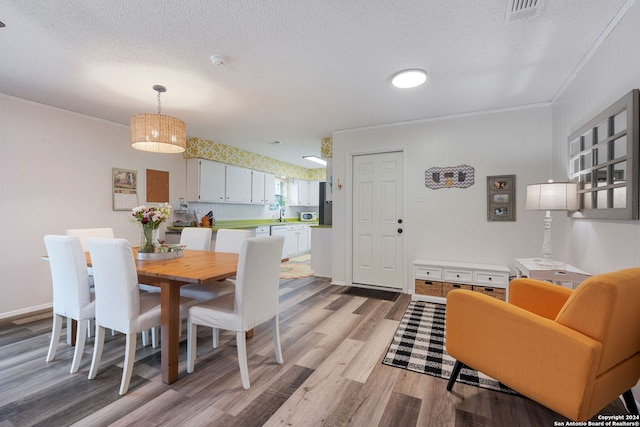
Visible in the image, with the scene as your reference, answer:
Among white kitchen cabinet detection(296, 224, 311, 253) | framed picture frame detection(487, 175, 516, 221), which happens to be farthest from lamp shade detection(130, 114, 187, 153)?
white kitchen cabinet detection(296, 224, 311, 253)

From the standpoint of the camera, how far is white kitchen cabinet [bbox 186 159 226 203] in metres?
4.76

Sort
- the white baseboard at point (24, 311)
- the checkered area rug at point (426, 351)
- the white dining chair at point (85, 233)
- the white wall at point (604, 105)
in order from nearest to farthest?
the white wall at point (604, 105) < the checkered area rug at point (426, 351) < the white dining chair at point (85, 233) < the white baseboard at point (24, 311)

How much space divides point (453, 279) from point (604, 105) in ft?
7.03

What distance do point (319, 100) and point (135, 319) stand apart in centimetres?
262

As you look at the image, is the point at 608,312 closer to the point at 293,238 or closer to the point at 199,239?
Result: the point at 199,239

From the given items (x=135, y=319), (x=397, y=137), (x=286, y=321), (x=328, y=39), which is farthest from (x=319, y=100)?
(x=135, y=319)

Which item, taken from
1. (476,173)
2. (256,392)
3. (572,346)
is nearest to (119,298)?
(256,392)

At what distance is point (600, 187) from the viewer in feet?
6.59

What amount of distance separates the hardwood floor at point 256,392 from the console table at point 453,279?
3.96ft

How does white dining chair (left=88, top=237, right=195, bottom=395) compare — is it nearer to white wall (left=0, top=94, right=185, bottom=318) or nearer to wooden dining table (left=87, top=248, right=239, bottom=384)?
wooden dining table (left=87, top=248, right=239, bottom=384)

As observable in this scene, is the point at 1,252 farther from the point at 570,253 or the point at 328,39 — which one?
the point at 570,253

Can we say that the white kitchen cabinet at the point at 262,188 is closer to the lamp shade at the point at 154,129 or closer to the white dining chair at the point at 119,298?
the lamp shade at the point at 154,129

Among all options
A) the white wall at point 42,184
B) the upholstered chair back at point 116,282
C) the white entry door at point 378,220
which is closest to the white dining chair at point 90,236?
the upholstered chair back at point 116,282

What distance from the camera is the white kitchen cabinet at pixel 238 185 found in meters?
5.36
